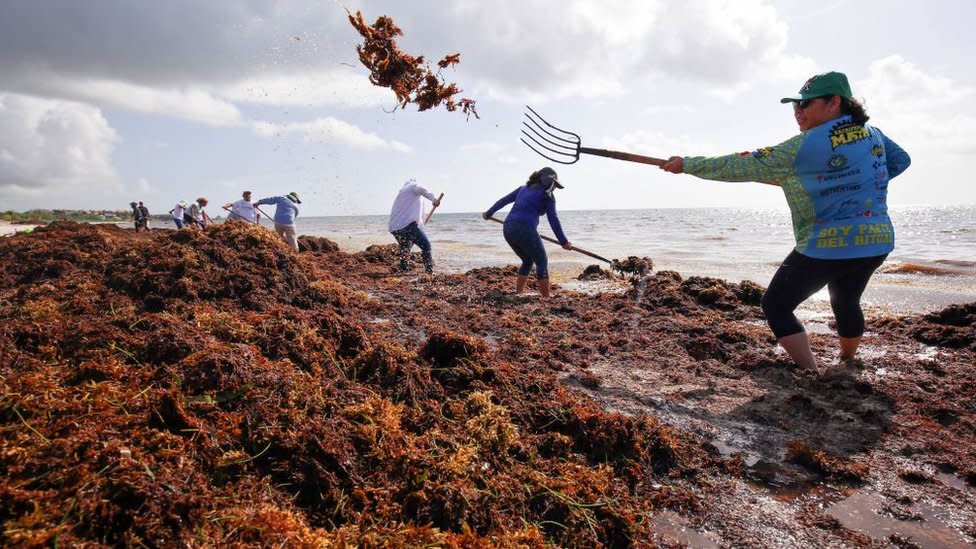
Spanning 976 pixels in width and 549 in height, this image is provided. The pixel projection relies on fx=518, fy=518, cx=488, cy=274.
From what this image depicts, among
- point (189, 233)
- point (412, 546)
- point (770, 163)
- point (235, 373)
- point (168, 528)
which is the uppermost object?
point (770, 163)

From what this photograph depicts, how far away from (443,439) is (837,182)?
10.3 ft

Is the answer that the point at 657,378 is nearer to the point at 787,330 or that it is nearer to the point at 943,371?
the point at 787,330

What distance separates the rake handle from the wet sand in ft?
5.50

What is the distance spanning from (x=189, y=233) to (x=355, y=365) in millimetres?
3833

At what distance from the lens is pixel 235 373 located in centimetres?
253

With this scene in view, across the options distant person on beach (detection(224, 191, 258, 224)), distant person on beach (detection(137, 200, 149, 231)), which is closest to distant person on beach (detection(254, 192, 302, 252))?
distant person on beach (detection(224, 191, 258, 224))

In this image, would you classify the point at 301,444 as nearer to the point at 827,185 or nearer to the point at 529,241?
the point at 827,185

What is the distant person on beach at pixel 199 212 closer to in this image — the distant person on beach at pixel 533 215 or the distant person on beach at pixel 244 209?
the distant person on beach at pixel 244 209

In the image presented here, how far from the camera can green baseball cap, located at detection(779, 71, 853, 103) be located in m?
3.51

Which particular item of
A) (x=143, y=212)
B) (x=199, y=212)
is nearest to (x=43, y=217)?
(x=143, y=212)

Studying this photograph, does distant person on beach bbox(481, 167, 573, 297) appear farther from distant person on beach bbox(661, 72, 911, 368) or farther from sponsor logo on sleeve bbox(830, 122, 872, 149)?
sponsor logo on sleeve bbox(830, 122, 872, 149)

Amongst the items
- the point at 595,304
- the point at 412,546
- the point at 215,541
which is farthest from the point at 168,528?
the point at 595,304

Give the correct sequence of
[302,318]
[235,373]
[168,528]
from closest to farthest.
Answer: [168,528] → [235,373] → [302,318]

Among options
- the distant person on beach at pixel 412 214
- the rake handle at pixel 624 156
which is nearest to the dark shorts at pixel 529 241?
the rake handle at pixel 624 156
